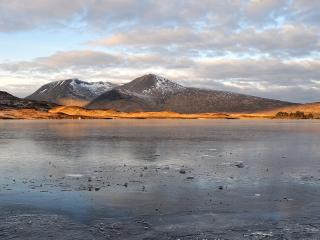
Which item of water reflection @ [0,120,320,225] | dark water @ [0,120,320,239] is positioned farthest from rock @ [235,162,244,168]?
water reflection @ [0,120,320,225]

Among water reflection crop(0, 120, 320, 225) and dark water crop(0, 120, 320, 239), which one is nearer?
dark water crop(0, 120, 320, 239)

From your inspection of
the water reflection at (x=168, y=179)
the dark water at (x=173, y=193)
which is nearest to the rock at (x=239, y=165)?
the dark water at (x=173, y=193)

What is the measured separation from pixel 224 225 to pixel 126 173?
13.4m

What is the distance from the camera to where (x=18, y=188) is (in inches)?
949

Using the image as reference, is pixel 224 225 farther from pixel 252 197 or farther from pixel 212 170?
pixel 212 170

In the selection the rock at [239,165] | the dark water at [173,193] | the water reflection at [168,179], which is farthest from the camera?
the rock at [239,165]

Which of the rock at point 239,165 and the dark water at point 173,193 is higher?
the rock at point 239,165

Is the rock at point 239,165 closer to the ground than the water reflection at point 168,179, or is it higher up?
higher up

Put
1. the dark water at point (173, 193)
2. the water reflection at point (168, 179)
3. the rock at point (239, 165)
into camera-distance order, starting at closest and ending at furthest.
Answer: the dark water at point (173, 193) < the water reflection at point (168, 179) < the rock at point (239, 165)

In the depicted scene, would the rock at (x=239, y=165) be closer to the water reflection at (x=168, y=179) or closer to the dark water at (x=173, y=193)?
the dark water at (x=173, y=193)

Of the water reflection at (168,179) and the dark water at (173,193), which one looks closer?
the dark water at (173,193)

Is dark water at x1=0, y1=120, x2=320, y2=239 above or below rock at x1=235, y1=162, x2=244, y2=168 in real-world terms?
below

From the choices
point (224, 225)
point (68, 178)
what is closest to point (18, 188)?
point (68, 178)

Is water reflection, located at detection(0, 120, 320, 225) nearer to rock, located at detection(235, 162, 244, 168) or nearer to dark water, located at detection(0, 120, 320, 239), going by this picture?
dark water, located at detection(0, 120, 320, 239)
